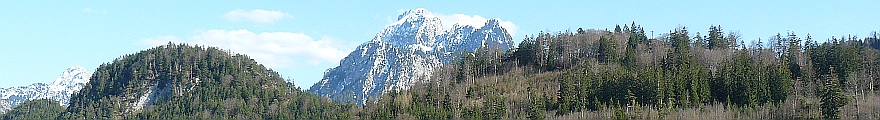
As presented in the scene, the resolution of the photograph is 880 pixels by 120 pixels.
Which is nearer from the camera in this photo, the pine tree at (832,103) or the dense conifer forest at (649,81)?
the pine tree at (832,103)

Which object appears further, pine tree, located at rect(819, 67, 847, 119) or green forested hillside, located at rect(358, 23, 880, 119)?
green forested hillside, located at rect(358, 23, 880, 119)

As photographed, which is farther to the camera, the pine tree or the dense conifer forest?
the dense conifer forest

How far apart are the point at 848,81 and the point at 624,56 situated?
34845mm

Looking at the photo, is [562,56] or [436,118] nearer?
[436,118]

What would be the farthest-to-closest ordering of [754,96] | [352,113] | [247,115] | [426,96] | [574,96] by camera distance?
[247,115]
[352,113]
[426,96]
[574,96]
[754,96]

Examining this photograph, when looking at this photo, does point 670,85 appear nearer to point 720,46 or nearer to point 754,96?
point 754,96

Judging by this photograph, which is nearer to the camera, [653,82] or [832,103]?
[832,103]

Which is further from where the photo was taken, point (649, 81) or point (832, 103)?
point (649, 81)

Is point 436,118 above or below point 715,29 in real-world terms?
below

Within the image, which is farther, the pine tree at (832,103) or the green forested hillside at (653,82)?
the green forested hillside at (653,82)

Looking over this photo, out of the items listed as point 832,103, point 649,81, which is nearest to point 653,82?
point 649,81

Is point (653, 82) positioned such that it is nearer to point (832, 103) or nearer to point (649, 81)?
point (649, 81)

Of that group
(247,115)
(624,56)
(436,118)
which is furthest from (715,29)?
(247,115)

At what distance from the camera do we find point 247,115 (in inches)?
7456
